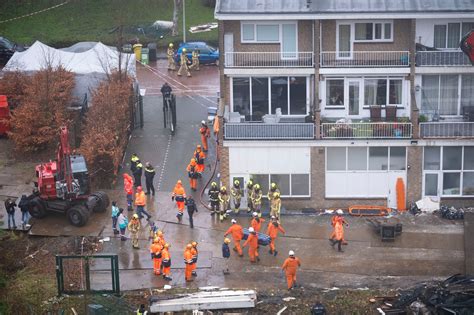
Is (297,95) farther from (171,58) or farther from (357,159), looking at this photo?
(171,58)

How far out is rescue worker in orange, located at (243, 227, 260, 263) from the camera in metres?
37.8

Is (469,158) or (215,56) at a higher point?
(215,56)

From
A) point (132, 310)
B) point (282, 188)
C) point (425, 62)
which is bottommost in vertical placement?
point (132, 310)

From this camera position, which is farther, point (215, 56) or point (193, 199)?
point (215, 56)

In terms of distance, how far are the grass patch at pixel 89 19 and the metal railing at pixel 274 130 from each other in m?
21.6

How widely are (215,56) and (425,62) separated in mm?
19007

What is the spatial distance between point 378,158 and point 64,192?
12.5m

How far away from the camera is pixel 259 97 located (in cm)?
4481

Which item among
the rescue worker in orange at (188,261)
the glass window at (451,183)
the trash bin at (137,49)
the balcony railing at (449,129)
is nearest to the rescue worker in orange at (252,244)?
the rescue worker in orange at (188,261)

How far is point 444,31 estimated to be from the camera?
44406 millimetres

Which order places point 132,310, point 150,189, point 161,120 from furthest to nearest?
A: point 161,120, point 150,189, point 132,310

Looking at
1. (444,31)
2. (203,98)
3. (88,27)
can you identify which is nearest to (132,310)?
(444,31)

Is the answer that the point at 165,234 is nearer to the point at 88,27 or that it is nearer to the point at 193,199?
the point at 193,199

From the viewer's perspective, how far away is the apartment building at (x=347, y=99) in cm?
4322
